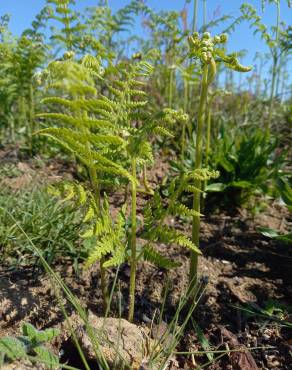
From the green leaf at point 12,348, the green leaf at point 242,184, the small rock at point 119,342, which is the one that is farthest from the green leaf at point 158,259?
the green leaf at point 242,184

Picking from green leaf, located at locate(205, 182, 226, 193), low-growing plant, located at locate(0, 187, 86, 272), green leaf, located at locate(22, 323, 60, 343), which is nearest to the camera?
green leaf, located at locate(22, 323, 60, 343)

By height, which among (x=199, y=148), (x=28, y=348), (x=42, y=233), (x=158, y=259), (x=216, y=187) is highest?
Result: (x=199, y=148)

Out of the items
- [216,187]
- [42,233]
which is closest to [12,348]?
[42,233]

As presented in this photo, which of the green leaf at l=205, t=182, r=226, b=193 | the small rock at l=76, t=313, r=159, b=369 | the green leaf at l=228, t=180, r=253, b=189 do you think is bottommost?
the small rock at l=76, t=313, r=159, b=369

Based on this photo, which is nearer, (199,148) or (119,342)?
(119,342)

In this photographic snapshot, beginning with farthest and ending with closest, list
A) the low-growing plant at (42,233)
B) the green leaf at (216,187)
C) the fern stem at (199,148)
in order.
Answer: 1. the green leaf at (216,187)
2. the low-growing plant at (42,233)
3. the fern stem at (199,148)

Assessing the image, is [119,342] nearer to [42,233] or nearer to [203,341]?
[203,341]

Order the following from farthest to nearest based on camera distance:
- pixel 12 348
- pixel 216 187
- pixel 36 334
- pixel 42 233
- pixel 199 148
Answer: pixel 216 187 < pixel 42 233 < pixel 199 148 < pixel 36 334 < pixel 12 348

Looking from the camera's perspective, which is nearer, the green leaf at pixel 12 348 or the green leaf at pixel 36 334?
the green leaf at pixel 12 348

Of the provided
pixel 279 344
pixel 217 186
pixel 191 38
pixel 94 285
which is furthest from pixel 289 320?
pixel 191 38

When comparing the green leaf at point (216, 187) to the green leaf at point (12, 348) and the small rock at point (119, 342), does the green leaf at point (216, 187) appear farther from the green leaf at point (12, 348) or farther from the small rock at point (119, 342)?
the green leaf at point (12, 348)

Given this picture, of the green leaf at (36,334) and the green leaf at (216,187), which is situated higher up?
the green leaf at (216,187)

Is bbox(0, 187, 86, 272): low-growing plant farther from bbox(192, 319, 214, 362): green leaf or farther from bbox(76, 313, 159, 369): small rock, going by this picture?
bbox(192, 319, 214, 362): green leaf

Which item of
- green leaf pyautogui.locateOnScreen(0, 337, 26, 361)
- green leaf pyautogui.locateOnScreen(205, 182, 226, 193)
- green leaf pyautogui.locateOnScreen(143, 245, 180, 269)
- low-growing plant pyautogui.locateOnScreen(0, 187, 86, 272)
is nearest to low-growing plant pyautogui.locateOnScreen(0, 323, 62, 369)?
green leaf pyautogui.locateOnScreen(0, 337, 26, 361)
